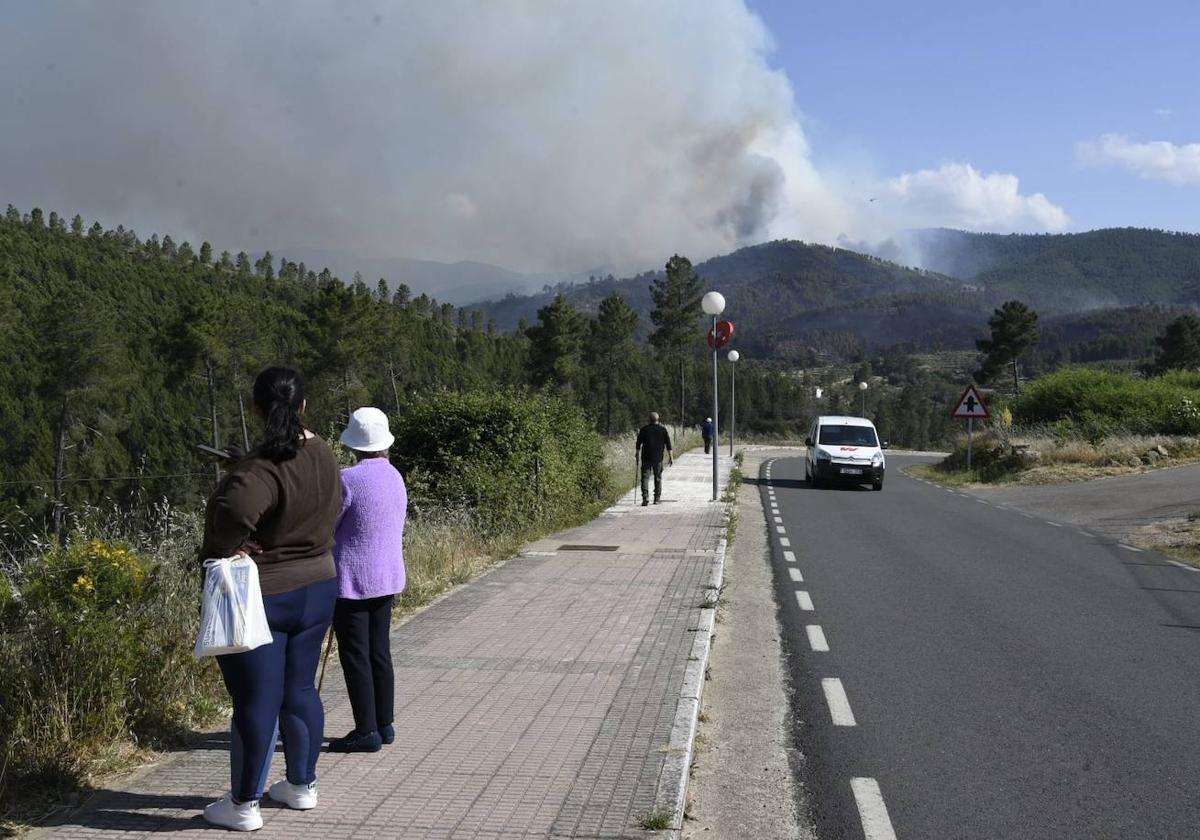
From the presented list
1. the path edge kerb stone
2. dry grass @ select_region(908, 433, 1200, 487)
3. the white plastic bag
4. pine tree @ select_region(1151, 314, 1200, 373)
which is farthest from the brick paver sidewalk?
pine tree @ select_region(1151, 314, 1200, 373)

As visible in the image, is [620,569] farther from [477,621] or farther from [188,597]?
[188,597]

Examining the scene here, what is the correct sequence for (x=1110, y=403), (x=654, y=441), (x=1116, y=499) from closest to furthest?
1. (x=654, y=441)
2. (x=1116, y=499)
3. (x=1110, y=403)

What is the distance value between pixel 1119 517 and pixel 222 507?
19.0 meters

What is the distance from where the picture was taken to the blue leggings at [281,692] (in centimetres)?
416

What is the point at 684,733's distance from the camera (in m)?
5.53

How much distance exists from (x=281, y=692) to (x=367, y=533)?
3.25 ft

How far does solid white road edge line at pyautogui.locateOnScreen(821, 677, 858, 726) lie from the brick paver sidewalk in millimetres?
859

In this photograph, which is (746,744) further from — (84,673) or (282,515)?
(84,673)

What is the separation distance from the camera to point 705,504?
789 inches

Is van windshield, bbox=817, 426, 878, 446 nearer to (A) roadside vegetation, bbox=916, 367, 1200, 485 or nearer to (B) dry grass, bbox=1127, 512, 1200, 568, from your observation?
(A) roadside vegetation, bbox=916, 367, 1200, 485

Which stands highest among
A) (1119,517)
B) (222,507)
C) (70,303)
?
(70,303)

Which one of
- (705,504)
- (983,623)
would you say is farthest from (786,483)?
(983,623)

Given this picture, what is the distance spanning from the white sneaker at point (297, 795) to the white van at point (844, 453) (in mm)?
23285

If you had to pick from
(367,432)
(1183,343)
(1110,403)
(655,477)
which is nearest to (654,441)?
(655,477)
